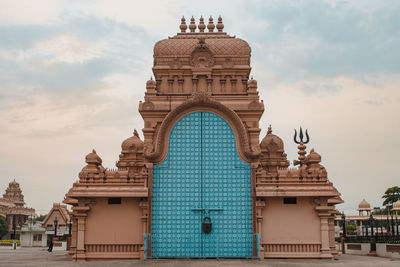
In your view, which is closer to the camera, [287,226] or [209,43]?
[287,226]

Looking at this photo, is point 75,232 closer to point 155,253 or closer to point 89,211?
point 89,211

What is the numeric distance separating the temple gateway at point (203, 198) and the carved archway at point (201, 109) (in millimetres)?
52

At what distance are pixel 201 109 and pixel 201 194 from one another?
449 centimetres

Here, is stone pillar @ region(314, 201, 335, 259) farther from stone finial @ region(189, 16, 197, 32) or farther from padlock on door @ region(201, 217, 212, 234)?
stone finial @ region(189, 16, 197, 32)

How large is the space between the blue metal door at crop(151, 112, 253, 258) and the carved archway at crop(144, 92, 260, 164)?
0.24 meters

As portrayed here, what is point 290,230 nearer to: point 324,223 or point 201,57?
point 324,223

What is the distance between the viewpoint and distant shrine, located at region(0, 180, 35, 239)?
9031 centimetres

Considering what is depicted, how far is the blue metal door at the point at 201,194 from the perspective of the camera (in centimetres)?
2233

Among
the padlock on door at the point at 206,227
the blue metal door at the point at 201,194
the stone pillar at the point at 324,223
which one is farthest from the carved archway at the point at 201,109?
the stone pillar at the point at 324,223

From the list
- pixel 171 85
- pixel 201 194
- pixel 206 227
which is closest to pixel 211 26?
pixel 171 85

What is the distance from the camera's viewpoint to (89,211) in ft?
74.7

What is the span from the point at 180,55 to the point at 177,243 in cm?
1138

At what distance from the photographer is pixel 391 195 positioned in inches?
2547

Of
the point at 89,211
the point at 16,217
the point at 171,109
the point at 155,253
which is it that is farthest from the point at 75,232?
the point at 16,217
